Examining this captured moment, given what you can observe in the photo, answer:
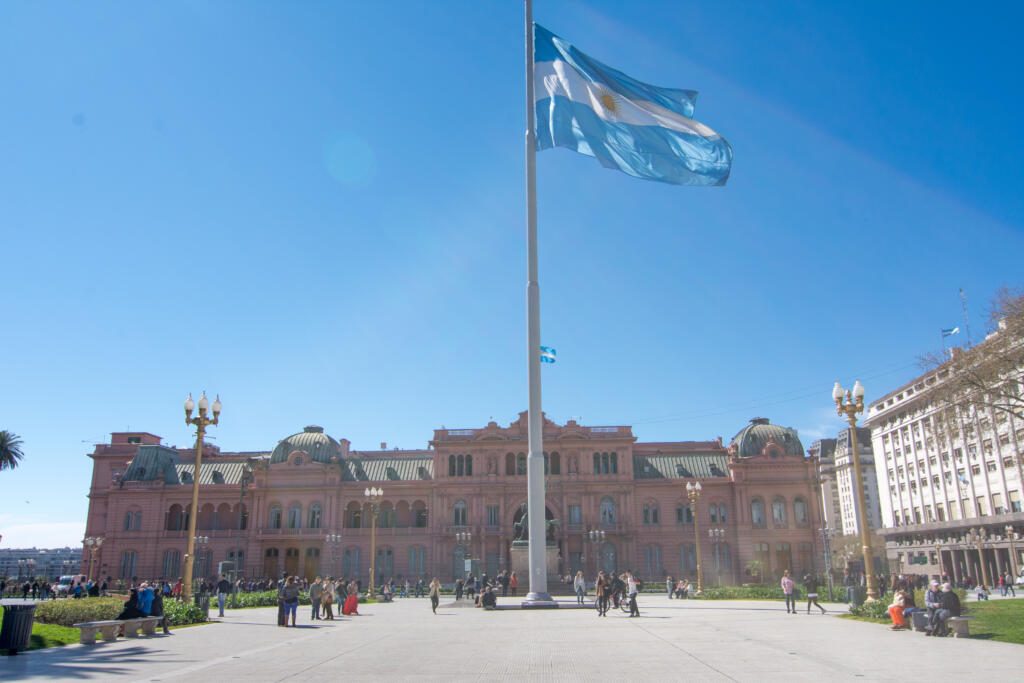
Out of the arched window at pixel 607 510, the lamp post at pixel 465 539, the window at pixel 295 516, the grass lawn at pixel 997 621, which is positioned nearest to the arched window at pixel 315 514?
the window at pixel 295 516

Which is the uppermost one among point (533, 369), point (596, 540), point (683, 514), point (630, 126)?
point (630, 126)

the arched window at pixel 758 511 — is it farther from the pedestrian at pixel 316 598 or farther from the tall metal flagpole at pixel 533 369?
the pedestrian at pixel 316 598

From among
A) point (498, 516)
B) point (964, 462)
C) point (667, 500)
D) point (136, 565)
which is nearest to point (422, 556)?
point (498, 516)

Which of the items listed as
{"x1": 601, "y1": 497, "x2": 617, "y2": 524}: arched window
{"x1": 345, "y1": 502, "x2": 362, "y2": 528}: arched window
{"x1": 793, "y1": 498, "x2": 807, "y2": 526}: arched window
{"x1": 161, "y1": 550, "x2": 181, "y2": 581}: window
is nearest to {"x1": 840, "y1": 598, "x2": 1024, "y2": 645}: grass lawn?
{"x1": 793, "y1": 498, "x2": 807, "y2": 526}: arched window

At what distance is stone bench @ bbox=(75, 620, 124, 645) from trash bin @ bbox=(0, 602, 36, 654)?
174 cm

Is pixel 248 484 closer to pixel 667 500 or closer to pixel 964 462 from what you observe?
pixel 667 500

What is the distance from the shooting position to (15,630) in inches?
669

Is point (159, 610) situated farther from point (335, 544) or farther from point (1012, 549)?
point (1012, 549)

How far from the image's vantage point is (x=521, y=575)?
140 feet

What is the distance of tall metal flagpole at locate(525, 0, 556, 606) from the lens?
28844 millimetres

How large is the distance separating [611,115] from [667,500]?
2162 inches

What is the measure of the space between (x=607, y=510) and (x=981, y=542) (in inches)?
1425

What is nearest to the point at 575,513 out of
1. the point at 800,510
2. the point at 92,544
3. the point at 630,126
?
the point at 800,510

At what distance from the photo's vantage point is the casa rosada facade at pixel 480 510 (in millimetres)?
72875
